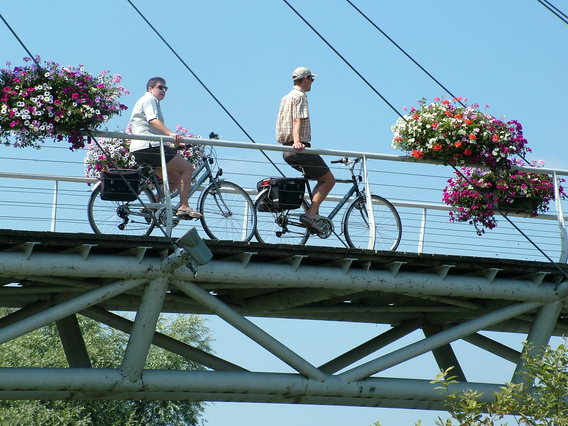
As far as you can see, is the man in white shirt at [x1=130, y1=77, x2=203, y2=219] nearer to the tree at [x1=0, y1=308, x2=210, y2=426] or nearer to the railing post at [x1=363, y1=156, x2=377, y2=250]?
the railing post at [x1=363, y1=156, x2=377, y2=250]

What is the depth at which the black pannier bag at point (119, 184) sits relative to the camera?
15.0 meters

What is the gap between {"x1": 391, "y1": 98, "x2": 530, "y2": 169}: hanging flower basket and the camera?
16484mm

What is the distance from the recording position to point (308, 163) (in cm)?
1582

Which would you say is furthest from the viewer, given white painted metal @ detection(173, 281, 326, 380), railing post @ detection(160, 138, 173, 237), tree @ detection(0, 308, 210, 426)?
tree @ detection(0, 308, 210, 426)

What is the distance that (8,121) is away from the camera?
1447 cm

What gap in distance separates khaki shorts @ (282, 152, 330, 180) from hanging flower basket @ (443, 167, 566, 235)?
229cm

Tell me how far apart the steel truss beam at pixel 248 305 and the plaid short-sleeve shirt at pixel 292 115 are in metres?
1.47

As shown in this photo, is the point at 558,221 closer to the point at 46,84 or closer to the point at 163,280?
the point at 163,280

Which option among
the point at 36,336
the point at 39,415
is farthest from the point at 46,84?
the point at 36,336

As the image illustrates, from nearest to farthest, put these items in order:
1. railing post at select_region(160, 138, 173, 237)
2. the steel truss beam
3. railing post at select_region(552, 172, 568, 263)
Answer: the steel truss beam → railing post at select_region(160, 138, 173, 237) → railing post at select_region(552, 172, 568, 263)

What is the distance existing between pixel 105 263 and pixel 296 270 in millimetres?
2252

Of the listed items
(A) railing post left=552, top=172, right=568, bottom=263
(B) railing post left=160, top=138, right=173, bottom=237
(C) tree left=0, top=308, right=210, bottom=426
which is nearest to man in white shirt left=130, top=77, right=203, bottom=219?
(B) railing post left=160, top=138, right=173, bottom=237

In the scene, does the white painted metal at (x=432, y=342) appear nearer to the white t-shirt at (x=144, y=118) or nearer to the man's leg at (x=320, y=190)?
the man's leg at (x=320, y=190)

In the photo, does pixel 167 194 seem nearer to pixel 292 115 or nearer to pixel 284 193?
pixel 284 193
